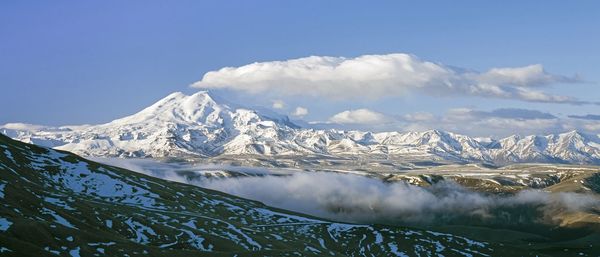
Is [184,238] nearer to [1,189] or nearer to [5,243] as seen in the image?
[1,189]

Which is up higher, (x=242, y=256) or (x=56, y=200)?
(x=56, y=200)

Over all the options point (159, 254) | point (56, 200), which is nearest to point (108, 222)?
point (56, 200)

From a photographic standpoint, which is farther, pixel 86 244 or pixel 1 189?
pixel 1 189

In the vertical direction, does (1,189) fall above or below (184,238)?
above

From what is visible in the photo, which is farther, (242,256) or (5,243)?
(242,256)

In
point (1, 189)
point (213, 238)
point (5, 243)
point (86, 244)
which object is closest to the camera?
point (5, 243)

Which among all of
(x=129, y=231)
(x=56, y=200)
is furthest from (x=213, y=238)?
(x=56, y=200)

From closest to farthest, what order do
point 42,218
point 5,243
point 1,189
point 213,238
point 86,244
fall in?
point 5,243, point 86,244, point 42,218, point 1,189, point 213,238

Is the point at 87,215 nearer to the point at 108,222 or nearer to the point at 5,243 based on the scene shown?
the point at 108,222
